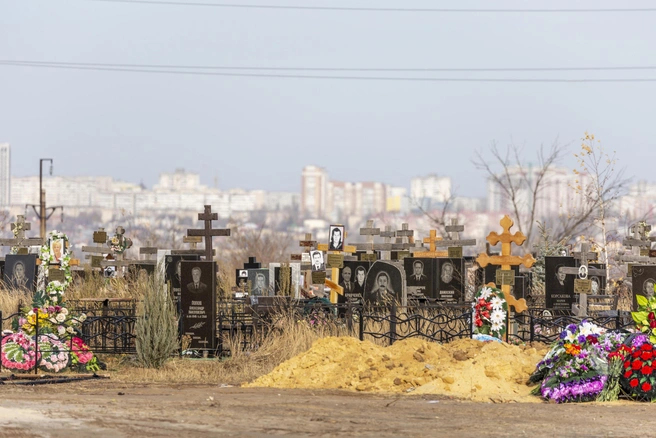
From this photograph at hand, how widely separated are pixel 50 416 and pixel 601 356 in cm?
670

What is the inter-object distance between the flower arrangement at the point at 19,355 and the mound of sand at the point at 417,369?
3593mm

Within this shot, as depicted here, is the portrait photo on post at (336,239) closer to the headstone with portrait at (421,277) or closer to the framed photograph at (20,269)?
the headstone with portrait at (421,277)

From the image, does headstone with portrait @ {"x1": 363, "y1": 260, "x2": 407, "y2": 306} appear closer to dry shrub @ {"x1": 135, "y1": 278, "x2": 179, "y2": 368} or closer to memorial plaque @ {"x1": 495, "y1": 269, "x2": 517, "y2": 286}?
memorial plaque @ {"x1": 495, "y1": 269, "x2": 517, "y2": 286}

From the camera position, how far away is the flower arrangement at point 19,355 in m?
17.3

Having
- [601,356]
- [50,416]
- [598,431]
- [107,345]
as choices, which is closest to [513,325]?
[601,356]

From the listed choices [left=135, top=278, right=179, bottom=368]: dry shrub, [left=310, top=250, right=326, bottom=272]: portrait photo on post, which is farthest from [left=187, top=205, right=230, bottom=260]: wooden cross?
[left=310, top=250, right=326, bottom=272]: portrait photo on post

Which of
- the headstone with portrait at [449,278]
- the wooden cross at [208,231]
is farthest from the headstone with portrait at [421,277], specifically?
the wooden cross at [208,231]

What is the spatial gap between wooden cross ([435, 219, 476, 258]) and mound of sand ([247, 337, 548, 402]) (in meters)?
11.4

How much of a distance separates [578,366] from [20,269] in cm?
1879

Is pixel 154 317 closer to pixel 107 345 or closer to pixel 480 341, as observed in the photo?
pixel 107 345

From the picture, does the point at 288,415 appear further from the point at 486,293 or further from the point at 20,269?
the point at 20,269

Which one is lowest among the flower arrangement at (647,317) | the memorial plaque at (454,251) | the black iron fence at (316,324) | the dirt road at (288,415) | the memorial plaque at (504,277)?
the dirt road at (288,415)

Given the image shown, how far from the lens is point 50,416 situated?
12109 mm

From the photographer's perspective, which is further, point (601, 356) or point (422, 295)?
point (422, 295)
